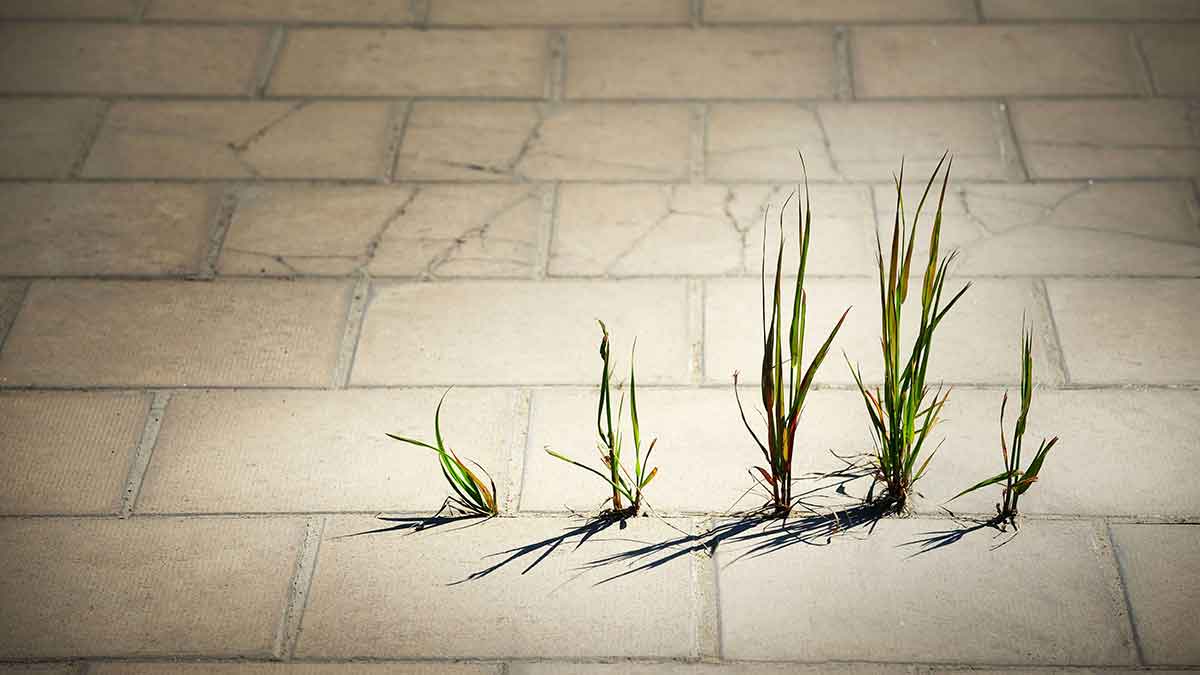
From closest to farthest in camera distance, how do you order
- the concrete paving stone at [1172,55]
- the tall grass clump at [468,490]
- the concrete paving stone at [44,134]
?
the tall grass clump at [468,490] < the concrete paving stone at [44,134] < the concrete paving stone at [1172,55]

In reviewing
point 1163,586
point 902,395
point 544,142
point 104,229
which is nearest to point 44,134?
point 104,229

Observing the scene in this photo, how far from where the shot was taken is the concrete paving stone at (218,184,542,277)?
2824 millimetres

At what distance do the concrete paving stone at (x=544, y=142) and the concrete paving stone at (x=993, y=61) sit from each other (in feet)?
1.95

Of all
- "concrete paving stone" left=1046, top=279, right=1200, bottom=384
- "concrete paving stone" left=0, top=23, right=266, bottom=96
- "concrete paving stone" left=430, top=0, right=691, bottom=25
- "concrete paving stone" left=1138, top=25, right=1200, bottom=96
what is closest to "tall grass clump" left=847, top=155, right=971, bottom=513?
"concrete paving stone" left=1046, top=279, right=1200, bottom=384

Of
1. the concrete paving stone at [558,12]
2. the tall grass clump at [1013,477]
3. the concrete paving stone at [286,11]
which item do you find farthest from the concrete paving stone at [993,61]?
the concrete paving stone at [286,11]

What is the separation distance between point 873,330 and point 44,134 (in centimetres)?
225

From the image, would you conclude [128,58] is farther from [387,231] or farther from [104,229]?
[387,231]

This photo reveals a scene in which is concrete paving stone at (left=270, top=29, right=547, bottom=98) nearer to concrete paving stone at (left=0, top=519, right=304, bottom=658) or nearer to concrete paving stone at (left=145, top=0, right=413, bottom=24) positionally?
concrete paving stone at (left=145, top=0, right=413, bottom=24)

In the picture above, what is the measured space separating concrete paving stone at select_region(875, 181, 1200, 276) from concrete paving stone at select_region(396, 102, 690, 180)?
596 millimetres

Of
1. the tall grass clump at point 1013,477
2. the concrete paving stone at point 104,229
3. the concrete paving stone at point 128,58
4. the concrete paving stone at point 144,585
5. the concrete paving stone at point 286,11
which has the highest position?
the concrete paving stone at point 286,11

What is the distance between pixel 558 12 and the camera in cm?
358

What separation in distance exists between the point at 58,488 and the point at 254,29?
170 cm

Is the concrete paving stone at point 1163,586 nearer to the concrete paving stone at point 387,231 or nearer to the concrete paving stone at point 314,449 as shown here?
the concrete paving stone at point 314,449

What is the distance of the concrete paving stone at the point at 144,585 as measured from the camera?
2.07 m
